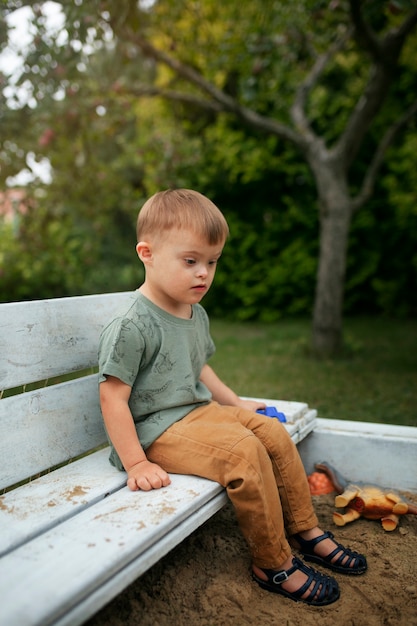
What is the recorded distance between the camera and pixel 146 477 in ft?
5.52

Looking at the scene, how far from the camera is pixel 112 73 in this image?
586 cm

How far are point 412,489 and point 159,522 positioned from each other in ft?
4.20

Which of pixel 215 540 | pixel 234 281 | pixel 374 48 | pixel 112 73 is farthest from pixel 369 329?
pixel 215 540

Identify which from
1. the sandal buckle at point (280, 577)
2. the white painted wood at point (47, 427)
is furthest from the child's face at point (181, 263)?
the sandal buckle at point (280, 577)

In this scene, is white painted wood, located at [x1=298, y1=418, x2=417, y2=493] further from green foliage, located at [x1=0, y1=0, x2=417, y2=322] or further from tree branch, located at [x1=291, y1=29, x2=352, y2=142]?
tree branch, located at [x1=291, y1=29, x2=352, y2=142]

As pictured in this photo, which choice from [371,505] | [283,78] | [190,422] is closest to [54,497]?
[190,422]

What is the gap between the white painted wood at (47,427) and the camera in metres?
1.75

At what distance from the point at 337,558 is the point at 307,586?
A: 0.21m

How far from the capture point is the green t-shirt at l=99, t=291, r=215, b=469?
1.78 meters

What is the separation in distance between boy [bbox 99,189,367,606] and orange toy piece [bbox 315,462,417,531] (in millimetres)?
261

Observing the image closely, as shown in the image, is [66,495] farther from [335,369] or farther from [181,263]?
[335,369]

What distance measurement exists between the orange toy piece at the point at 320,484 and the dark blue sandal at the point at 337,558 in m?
0.44

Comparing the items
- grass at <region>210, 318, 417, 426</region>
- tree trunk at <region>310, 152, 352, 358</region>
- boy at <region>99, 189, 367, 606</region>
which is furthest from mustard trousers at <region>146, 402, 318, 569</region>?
tree trunk at <region>310, 152, 352, 358</region>

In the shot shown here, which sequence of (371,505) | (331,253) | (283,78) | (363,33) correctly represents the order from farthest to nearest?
(283,78) < (331,253) < (363,33) < (371,505)
